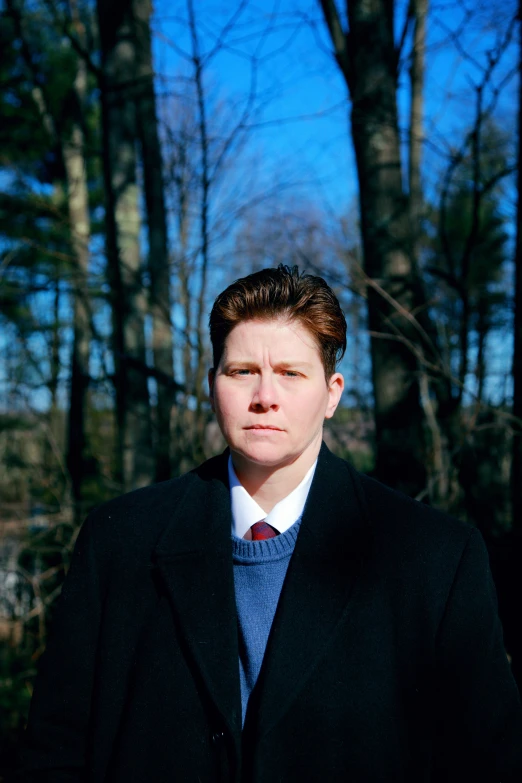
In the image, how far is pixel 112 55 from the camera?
473cm

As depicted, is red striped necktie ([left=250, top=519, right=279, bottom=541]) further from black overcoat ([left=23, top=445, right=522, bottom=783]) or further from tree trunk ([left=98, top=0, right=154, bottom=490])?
tree trunk ([left=98, top=0, right=154, bottom=490])

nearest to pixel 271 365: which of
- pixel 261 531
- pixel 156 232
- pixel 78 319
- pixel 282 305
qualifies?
pixel 282 305

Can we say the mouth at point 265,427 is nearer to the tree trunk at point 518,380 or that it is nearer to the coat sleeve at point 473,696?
the coat sleeve at point 473,696

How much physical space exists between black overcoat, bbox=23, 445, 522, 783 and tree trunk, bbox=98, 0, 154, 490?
290 centimetres

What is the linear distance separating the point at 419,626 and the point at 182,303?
3.43m

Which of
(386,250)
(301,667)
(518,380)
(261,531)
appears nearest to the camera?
(301,667)

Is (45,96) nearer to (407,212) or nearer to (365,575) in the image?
(407,212)

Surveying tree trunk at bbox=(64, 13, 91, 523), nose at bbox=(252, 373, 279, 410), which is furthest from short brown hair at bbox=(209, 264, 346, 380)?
tree trunk at bbox=(64, 13, 91, 523)

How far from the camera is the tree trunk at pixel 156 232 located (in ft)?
15.9

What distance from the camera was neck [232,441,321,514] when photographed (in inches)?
70.8

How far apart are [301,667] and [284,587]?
0.19 metres

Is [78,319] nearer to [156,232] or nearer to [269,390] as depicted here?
[156,232]

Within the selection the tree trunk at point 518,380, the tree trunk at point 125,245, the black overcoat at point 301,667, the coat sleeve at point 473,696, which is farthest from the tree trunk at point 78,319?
the coat sleeve at point 473,696

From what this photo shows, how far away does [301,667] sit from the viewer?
162 centimetres
